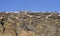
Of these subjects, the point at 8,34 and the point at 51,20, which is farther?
the point at 51,20

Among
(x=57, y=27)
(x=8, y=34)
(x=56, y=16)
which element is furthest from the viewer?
(x=56, y=16)

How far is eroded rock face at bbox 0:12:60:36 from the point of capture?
10.1m

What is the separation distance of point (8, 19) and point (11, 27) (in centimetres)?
63

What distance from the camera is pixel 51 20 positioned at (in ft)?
36.8

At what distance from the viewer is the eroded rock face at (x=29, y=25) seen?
10133 mm

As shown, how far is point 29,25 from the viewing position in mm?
10500

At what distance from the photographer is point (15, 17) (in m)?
11.0

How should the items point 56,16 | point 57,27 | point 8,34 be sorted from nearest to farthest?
point 8,34
point 57,27
point 56,16

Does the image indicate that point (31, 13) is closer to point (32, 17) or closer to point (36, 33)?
point (32, 17)

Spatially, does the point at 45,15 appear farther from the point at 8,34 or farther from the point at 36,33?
the point at 8,34

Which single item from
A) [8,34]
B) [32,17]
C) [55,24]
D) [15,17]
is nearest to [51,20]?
[55,24]

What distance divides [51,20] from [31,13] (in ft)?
6.14

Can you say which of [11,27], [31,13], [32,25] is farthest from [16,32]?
[31,13]

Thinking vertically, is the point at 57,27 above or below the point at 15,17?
below
